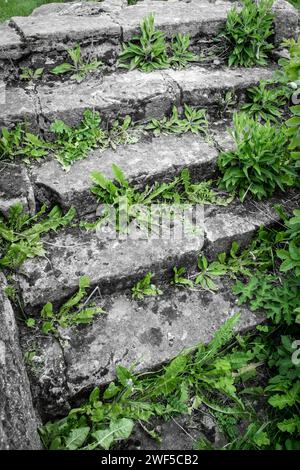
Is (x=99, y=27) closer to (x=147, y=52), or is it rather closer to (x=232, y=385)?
(x=147, y=52)

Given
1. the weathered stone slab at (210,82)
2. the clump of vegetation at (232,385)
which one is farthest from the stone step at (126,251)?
the weathered stone slab at (210,82)

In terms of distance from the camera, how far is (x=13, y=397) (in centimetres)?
186

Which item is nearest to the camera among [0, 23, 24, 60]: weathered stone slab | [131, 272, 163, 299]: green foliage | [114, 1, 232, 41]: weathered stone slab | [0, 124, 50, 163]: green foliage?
[131, 272, 163, 299]: green foliage

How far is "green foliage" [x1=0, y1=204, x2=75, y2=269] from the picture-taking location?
2.49 meters

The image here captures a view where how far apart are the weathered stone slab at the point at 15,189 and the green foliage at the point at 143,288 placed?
897 mm

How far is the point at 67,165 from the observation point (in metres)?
2.97

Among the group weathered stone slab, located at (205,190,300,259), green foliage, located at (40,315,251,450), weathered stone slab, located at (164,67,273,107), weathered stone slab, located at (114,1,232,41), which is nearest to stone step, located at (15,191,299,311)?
weathered stone slab, located at (205,190,300,259)

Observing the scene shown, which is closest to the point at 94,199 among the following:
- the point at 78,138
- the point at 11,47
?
the point at 78,138

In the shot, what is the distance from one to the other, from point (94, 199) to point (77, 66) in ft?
4.69

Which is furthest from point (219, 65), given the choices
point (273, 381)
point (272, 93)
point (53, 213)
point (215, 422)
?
point (215, 422)

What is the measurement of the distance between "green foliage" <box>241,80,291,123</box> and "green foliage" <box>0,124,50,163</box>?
188 cm

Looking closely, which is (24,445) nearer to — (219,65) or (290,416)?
(290,416)

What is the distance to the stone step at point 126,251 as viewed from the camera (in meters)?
2.51

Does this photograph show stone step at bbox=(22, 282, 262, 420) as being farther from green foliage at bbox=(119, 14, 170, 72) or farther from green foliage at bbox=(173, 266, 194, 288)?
green foliage at bbox=(119, 14, 170, 72)
